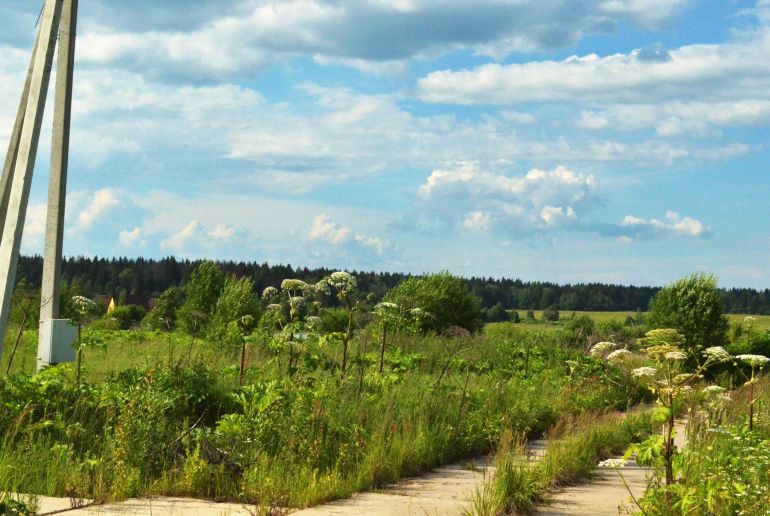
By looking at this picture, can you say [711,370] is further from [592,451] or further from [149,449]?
[149,449]

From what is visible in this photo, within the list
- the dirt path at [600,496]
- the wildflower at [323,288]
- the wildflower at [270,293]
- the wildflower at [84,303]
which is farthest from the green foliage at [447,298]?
the dirt path at [600,496]

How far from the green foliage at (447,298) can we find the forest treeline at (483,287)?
3901cm

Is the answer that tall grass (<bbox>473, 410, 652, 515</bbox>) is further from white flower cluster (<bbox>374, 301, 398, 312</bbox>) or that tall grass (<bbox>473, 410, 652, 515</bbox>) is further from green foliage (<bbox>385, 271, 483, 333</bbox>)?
green foliage (<bbox>385, 271, 483, 333</bbox>)

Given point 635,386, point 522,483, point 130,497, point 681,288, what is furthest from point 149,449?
point 681,288

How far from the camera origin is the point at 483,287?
261ft

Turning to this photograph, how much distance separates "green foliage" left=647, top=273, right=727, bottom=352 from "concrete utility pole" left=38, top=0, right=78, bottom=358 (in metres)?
18.1

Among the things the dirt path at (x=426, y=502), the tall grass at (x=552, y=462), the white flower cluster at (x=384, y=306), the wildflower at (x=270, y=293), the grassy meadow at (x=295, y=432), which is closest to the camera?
the dirt path at (x=426, y=502)

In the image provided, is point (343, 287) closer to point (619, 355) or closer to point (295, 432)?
point (295, 432)

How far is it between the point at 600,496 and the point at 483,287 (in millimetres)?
72898

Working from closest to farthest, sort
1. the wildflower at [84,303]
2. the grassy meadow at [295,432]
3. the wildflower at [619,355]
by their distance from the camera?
the grassy meadow at [295,432] → the wildflower at [619,355] → the wildflower at [84,303]

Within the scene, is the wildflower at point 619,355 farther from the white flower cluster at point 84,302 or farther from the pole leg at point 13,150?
the pole leg at point 13,150

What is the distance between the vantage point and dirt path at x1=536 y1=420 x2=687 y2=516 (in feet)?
21.0

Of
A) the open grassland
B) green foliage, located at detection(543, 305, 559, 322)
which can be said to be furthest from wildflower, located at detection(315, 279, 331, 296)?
green foliage, located at detection(543, 305, 559, 322)

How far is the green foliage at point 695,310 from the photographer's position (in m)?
24.2
